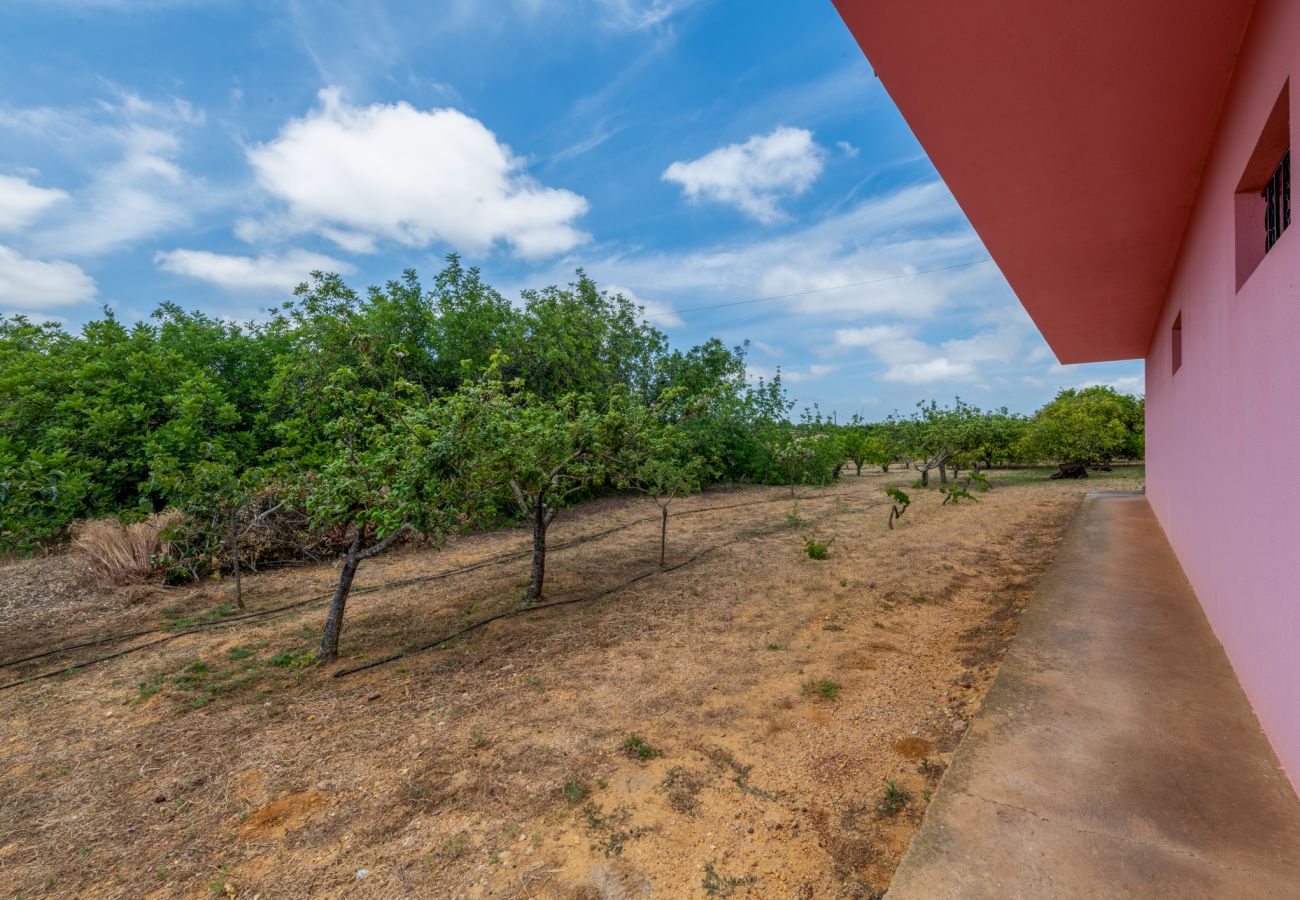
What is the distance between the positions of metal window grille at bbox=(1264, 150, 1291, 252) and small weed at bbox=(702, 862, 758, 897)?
333 cm

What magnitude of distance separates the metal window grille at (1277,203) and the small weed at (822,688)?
3.08m

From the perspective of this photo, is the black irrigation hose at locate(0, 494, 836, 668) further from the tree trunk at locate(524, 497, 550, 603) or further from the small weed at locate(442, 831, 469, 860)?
the small weed at locate(442, 831, 469, 860)

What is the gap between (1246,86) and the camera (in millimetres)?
2248

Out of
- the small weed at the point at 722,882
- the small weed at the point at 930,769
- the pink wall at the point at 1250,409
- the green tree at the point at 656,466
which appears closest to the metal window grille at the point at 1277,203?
the pink wall at the point at 1250,409

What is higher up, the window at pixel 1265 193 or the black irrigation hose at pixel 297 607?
the window at pixel 1265 193

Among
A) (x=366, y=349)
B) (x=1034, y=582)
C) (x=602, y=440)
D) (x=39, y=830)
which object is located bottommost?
(x=39, y=830)

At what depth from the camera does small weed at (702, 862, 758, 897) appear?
1.94 m

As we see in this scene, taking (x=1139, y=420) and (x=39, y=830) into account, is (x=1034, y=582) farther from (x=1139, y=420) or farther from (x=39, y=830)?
(x=1139, y=420)

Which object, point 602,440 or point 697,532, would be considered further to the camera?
point 697,532

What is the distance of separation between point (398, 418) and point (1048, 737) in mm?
4267

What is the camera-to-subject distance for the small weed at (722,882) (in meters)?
1.94

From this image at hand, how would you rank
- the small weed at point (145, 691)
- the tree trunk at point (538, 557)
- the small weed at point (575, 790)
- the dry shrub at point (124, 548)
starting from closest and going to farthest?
the small weed at point (575, 790), the small weed at point (145, 691), the tree trunk at point (538, 557), the dry shrub at point (124, 548)

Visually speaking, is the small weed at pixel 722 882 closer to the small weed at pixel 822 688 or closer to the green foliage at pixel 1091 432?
the small weed at pixel 822 688

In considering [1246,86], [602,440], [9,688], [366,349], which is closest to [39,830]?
[9,688]
